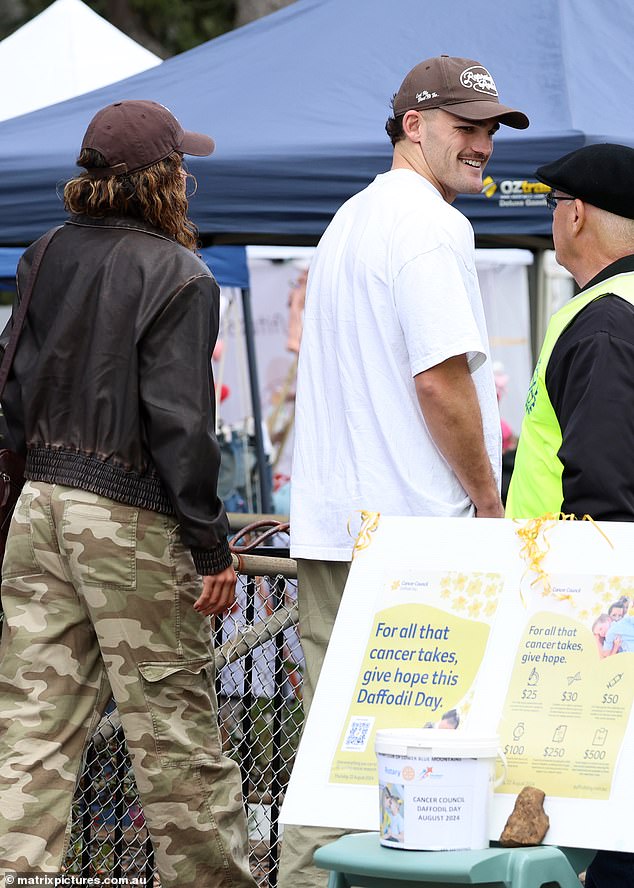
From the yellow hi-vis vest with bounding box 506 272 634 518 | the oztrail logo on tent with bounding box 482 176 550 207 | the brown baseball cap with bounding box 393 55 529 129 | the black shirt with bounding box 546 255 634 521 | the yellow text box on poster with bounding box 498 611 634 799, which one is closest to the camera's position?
the yellow text box on poster with bounding box 498 611 634 799

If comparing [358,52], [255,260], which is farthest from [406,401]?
[255,260]

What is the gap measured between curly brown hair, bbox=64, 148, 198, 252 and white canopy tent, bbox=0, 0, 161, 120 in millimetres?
5123

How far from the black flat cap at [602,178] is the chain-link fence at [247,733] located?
53.2 inches

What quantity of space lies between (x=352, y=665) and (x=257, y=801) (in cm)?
138

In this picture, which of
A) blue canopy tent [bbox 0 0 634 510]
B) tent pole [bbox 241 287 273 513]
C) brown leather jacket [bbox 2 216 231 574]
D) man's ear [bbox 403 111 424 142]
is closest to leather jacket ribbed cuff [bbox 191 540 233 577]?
brown leather jacket [bbox 2 216 231 574]

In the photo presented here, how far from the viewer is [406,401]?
311 cm

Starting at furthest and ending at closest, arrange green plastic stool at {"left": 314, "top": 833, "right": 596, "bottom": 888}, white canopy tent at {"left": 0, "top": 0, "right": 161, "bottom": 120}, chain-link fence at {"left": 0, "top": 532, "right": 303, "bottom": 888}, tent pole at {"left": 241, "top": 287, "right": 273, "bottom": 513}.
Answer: white canopy tent at {"left": 0, "top": 0, "right": 161, "bottom": 120} → tent pole at {"left": 241, "top": 287, "right": 273, "bottom": 513} → chain-link fence at {"left": 0, "top": 532, "right": 303, "bottom": 888} → green plastic stool at {"left": 314, "top": 833, "right": 596, "bottom": 888}

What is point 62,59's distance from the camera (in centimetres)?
→ 856

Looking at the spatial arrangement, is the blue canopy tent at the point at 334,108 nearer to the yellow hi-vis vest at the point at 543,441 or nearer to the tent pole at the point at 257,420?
the yellow hi-vis vest at the point at 543,441

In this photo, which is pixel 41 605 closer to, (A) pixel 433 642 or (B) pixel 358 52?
(A) pixel 433 642

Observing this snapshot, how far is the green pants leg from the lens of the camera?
3.21 m

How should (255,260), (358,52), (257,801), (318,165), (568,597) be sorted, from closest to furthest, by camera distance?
(568,597), (257,801), (318,165), (358,52), (255,260)

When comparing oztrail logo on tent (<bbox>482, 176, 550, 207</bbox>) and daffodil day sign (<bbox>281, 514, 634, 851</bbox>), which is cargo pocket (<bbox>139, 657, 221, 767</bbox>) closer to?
daffodil day sign (<bbox>281, 514, 634, 851</bbox>)

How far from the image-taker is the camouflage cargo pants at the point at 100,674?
3.09 m
